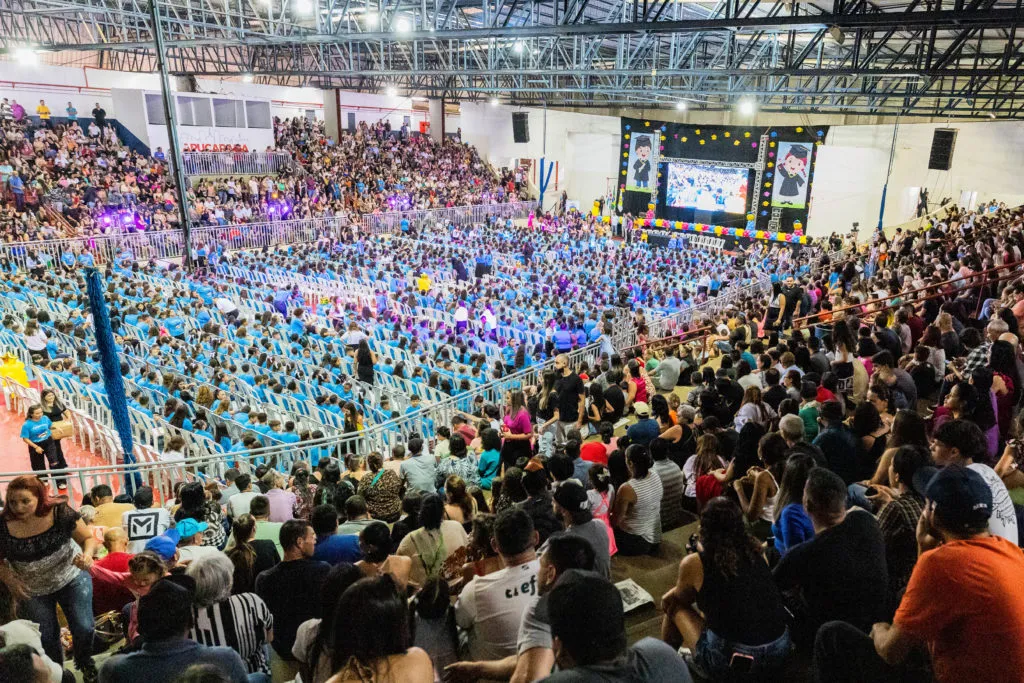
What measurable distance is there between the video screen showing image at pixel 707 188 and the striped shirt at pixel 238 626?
33.1m

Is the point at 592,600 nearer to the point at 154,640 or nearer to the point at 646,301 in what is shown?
the point at 154,640

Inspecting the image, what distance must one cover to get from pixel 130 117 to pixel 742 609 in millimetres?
29984

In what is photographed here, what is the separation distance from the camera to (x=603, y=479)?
4316 millimetres

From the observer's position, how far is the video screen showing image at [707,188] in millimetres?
32781

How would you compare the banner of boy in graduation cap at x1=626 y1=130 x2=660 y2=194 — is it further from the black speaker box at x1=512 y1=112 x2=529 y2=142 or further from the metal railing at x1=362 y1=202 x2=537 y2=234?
the black speaker box at x1=512 y1=112 x2=529 y2=142

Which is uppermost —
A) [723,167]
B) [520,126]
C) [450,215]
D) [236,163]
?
[520,126]

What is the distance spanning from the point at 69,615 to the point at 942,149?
31666mm

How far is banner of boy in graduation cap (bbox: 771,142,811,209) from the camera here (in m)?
→ 30.6

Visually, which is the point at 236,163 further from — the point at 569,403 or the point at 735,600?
the point at 735,600

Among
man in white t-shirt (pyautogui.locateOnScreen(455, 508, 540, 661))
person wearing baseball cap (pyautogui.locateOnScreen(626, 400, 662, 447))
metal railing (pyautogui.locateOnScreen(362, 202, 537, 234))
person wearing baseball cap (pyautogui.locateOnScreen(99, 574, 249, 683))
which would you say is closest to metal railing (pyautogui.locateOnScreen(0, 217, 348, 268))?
metal railing (pyautogui.locateOnScreen(362, 202, 537, 234))

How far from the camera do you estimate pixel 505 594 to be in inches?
114

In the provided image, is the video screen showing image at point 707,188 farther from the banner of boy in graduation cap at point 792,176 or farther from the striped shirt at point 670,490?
the striped shirt at point 670,490

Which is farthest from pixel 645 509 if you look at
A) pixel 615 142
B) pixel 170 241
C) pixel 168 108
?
pixel 615 142

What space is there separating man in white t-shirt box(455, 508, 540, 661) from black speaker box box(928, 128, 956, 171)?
30414mm
